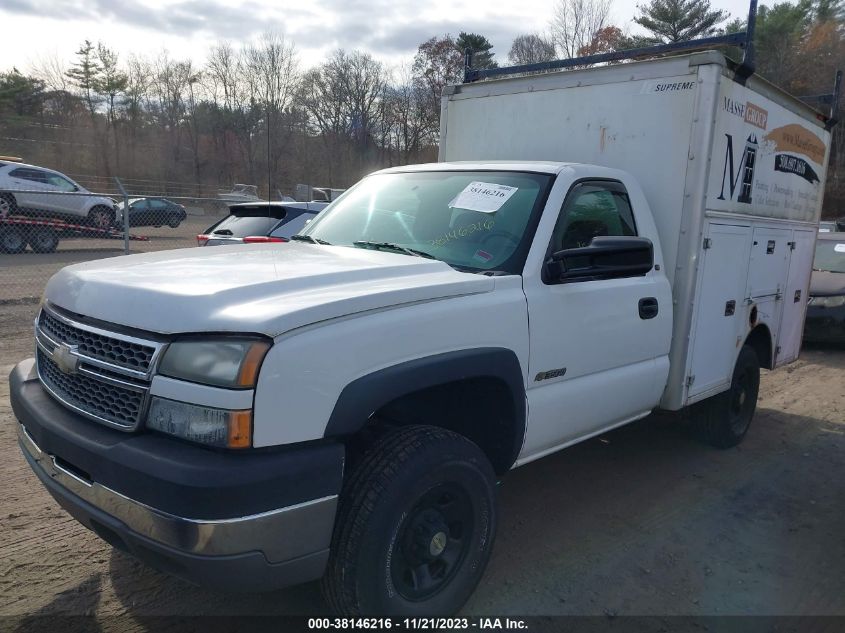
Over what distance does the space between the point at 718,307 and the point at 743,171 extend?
1.01 meters

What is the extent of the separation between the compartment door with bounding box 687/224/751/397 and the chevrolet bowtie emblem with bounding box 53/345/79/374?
3581mm

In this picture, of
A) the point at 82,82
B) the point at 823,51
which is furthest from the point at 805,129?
the point at 82,82

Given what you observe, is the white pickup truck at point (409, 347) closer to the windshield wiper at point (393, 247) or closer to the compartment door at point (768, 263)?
the windshield wiper at point (393, 247)

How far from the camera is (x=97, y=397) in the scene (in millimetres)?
2385

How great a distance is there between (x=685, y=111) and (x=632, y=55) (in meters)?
0.96

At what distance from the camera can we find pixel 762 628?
2.96 m

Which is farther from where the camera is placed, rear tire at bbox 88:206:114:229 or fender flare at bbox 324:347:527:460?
rear tire at bbox 88:206:114:229

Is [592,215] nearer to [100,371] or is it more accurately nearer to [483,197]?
[483,197]

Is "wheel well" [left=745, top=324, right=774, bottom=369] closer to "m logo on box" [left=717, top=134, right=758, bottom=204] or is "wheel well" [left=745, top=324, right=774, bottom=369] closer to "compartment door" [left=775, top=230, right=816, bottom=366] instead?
"compartment door" [left=775, top=230, right=816, bottom=366]

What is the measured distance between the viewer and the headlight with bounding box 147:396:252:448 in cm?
207

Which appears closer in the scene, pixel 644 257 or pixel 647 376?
pixel 644 257

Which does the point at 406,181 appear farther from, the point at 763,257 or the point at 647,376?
the point at 763,257

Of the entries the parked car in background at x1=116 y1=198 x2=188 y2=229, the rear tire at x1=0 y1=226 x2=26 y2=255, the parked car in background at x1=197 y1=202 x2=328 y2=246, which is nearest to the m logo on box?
the parked car in background at x1=197 y1=202 x2=328 y2=246

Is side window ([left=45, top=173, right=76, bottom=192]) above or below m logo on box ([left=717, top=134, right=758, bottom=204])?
below
